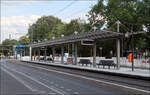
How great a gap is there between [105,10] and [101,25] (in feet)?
11.1

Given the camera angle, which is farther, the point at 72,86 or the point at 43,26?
the point at 43,26

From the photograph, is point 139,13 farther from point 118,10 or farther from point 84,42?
point 84,42

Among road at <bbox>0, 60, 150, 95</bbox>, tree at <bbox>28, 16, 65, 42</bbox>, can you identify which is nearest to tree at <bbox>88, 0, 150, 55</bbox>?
road at <bbox>0, 60, 150, 95</bbox>

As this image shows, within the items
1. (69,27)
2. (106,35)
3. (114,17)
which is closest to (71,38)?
(106,35)

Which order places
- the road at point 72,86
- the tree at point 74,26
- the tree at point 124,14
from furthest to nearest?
the tree at point 74,26, the tree at point 124,14, the road at point 72,86

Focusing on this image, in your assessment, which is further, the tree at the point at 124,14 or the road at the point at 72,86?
the tree at the point at 124,14

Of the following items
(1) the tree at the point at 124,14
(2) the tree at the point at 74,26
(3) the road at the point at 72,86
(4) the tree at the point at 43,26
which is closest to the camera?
(3) the road at the point at 72,86

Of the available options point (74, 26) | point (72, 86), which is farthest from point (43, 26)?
point (72, 86)

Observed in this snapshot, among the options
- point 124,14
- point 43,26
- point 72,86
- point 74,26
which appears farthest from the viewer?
point 43,26

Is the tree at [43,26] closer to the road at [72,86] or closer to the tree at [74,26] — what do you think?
the tree at [74,26]

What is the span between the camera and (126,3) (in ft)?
173

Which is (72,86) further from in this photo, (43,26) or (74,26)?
(43,26)

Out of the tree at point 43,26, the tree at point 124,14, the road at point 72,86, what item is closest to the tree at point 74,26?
the tree at point 43,26

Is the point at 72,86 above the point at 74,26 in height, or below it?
below
